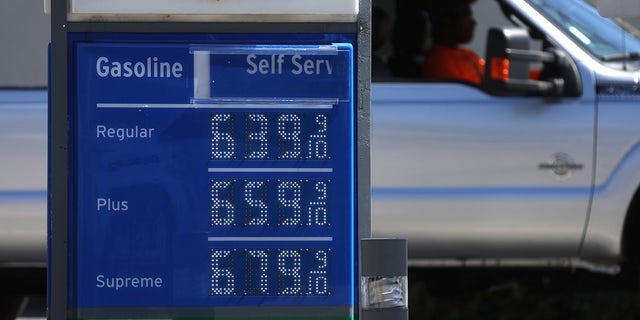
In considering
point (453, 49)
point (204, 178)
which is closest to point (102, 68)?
point (204, 178)

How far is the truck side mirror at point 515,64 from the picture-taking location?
7.27 m

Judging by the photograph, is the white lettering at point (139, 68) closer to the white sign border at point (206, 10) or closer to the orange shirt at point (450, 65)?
the white sign border at point (206, 10)

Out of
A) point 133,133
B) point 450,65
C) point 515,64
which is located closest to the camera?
point 133,133

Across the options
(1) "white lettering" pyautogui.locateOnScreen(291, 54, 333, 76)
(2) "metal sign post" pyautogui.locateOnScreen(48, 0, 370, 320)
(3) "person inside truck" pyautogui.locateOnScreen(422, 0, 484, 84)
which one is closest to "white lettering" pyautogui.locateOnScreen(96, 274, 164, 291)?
(2) "metal sign post" pyautogui.locateOnScreen(48, 0, 370, 320)

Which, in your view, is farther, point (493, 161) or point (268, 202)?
point (493, 161)

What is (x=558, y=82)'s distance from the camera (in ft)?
24.6

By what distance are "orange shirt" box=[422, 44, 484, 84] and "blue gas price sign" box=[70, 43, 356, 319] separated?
3965 mm

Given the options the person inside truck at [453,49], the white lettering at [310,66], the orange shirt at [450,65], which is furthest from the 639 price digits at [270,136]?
the orange shirt at [450,65]

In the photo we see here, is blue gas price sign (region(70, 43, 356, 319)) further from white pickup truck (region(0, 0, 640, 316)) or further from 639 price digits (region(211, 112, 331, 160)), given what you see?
white pickup truck (region(0, 0, 640, 316))

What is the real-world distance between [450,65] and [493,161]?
2.68 feet

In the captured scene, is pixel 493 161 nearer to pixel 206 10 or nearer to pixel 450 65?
pixel 450 65

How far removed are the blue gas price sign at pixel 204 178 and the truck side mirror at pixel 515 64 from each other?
344 cm

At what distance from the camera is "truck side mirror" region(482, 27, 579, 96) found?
7273mm

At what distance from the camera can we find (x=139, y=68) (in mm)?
3986
